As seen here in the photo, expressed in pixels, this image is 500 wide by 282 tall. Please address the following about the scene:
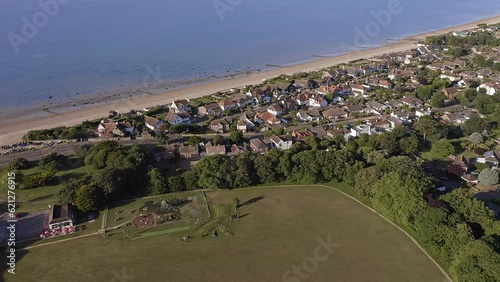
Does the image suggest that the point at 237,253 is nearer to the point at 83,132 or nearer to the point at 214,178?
the point at 214,178

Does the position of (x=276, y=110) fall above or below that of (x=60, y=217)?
above

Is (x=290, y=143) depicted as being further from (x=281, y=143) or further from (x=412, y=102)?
(x=412, y=102)

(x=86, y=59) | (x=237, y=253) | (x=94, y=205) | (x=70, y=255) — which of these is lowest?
(x=237, y=253)

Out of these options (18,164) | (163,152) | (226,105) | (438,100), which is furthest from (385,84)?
(18,164)

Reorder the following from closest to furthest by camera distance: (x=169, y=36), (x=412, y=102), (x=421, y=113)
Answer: (x=421, y=113)
(x=412, y=102)
(x=169, y=36)

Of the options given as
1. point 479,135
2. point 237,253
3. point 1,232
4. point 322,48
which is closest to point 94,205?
point 1,232

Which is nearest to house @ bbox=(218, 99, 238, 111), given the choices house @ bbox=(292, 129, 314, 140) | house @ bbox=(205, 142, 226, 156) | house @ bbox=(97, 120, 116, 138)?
house @ bbox=(292, 129, 314, 140)
